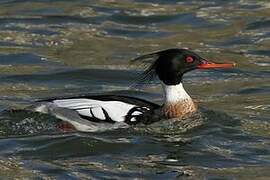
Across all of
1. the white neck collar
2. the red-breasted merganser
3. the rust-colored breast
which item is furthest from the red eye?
the rust-colored breast

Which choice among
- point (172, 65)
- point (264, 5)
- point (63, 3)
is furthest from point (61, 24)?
point (172, 65)

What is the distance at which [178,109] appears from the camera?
520 inches

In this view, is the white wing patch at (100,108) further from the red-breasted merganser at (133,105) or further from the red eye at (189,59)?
the red eye at (189,59)

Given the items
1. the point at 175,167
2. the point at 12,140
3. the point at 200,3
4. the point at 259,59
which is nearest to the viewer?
the point at 175,167

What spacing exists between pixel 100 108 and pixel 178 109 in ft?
3.34

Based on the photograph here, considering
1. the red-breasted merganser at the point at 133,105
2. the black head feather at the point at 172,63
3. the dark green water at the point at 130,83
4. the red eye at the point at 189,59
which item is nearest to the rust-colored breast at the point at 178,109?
the red-breasted merganser at the point at 133,105

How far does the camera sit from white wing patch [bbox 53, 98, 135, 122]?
12.7 metres

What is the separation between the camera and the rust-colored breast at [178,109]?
13.1m

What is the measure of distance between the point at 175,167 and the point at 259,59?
573 centimetres

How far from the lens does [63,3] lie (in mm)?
20703

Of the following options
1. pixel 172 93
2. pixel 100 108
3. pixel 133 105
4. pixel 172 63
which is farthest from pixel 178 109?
pixel 100 108

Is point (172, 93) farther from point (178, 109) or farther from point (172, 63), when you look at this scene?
point (172, 63)

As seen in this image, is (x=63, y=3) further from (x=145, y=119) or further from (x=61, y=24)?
(x=145, y=119)

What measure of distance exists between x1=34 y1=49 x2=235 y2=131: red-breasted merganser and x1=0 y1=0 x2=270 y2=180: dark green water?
0.47ft
